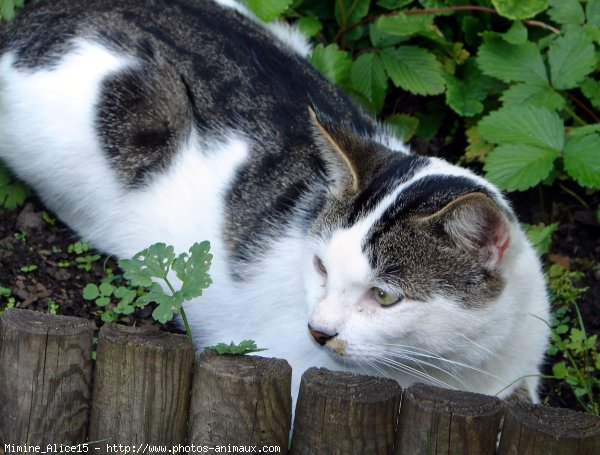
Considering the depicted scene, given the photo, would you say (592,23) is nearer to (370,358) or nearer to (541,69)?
(541,69)

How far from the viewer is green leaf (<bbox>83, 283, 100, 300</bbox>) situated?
347 centimetres

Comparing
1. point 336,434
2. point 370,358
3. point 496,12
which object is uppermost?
point 496,12

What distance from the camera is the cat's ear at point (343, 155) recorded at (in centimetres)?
296

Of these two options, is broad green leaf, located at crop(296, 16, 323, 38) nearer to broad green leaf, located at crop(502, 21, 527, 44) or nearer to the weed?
broad green leaf, located at crop(502, 21, 527, 44)

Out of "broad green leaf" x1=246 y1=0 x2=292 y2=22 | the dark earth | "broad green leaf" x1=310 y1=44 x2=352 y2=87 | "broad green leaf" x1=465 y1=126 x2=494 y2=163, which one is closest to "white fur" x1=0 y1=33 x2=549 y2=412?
the dark earth

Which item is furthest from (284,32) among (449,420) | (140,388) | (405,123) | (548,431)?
(548,431)

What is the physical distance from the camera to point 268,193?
352 centimetres

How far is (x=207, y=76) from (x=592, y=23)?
1.84 metres

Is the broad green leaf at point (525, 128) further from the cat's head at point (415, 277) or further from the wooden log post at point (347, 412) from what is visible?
the wooden log post at point (347, 412)

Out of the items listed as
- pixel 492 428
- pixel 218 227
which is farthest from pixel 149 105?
pixel 492 428

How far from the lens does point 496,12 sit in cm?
451

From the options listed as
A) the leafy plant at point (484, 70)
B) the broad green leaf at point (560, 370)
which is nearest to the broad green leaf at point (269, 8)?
the leafy plant at point (484, 70)

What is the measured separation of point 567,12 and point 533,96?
1.54 feet

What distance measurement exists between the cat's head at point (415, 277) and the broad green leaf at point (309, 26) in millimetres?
1865
